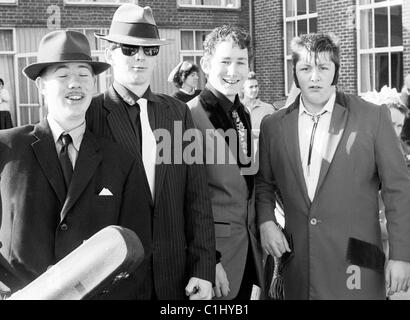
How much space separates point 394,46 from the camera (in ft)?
45.4

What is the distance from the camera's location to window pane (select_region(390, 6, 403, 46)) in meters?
13.6

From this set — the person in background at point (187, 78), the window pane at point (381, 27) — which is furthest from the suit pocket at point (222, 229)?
the window pane at point (381, 27)

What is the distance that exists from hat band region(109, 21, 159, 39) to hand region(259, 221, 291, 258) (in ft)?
3.73

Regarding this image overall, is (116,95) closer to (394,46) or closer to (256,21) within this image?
(394,46)

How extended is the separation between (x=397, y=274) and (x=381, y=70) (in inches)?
467

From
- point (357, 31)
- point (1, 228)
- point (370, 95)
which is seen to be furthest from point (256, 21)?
point (1, 228)

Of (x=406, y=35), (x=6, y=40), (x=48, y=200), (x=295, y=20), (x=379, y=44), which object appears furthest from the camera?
(x=295, y=20)

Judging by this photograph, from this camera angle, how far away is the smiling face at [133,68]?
9.52ft

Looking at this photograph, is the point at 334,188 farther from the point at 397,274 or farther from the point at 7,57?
the point at 7,57

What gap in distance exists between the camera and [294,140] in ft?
10.4

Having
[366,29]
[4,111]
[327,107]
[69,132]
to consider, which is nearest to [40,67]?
[69,132]

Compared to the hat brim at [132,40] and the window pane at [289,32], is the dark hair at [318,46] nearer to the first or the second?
the hat brim at [132,40]

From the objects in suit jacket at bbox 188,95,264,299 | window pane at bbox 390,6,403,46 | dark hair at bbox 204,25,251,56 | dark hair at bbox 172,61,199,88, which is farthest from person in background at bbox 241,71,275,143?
suit jacket at bbox 188,95,264,299

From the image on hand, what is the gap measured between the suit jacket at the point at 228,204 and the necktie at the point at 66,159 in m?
0.92
